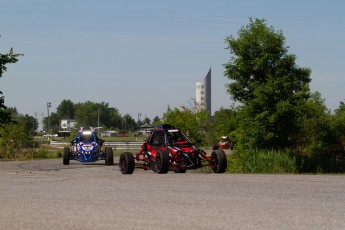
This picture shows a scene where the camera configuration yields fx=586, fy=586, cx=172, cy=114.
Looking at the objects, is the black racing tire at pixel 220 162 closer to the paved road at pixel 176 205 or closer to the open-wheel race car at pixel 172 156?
the open-wheel race car at pixel 172 156

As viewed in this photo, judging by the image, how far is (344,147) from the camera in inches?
1698

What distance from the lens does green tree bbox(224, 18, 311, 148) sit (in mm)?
35344

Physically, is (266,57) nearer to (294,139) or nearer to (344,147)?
(294,139)

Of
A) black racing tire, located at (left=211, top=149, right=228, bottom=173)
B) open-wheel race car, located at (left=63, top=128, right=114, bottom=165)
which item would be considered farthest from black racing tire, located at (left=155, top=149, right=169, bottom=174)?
open-wheel race car, located at (left=63, top=128, right=114, bottom=165)

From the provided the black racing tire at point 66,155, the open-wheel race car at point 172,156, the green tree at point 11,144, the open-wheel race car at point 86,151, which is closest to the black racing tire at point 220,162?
the open-wheel race car at point 172,156

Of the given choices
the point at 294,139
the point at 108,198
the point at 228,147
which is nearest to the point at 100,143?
the point at 294,139

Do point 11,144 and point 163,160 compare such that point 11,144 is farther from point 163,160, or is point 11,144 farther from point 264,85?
point 163,160

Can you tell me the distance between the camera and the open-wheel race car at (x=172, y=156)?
20.5 metres

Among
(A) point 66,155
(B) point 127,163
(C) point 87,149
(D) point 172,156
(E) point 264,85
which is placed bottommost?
(B) point 127,163

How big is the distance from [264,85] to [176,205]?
83.1ft

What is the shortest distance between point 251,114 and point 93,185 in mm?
22052

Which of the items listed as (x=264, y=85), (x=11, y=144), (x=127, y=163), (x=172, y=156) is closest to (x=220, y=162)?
(x=172, y=156)

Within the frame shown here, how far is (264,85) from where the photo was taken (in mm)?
35594

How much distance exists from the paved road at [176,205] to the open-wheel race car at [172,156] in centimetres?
438
